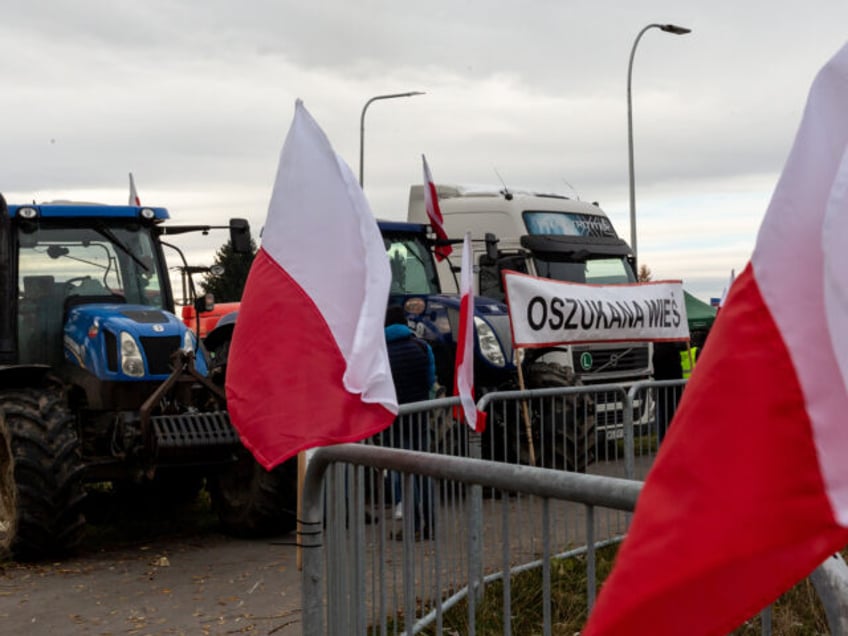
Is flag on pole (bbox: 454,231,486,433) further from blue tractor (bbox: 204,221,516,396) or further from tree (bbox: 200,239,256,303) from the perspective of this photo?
tree (bbox: 200,239,256,303)

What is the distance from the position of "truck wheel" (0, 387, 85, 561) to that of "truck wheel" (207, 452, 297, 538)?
1.21 meters

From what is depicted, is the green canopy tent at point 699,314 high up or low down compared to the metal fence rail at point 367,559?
up

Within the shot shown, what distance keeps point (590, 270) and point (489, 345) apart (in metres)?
3.21

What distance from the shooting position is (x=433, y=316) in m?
11.2

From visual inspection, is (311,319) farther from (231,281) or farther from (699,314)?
(231,281)

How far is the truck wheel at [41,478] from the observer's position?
765 cm

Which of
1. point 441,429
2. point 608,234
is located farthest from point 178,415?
point 608,234

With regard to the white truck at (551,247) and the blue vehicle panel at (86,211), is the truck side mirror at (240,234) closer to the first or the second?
the blue vehicle panel at (86,211)

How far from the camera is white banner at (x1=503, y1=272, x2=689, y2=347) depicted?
9.30 metres

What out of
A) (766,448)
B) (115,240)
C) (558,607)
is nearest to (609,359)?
(115,240)

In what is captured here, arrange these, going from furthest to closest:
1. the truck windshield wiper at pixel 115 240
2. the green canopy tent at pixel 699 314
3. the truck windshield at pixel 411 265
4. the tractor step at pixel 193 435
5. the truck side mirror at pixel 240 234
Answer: the green canopy tent at pixel 699 314, the truck windshield at pixel 411 265, the truck windshield wiper at pixel 115 240, the truck side mirror at pixel 240 234, the tractor step at pixel 193 435

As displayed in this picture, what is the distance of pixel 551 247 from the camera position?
43.4 feet

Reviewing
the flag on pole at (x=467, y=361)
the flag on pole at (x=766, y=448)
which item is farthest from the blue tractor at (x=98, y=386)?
the flag on pole at (x=766, y=448)

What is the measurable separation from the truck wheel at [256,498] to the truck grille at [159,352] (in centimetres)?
84
